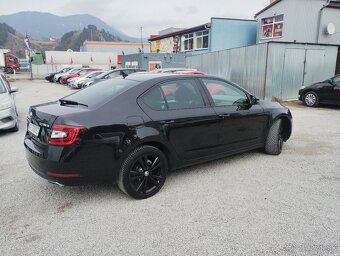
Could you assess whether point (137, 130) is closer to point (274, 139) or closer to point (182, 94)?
Answer: point (182, 94)

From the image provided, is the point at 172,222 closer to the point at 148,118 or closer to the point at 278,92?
the point at 148,118

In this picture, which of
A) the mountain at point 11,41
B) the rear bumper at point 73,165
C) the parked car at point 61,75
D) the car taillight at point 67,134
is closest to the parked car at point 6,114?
the rear bumper at point 73,165

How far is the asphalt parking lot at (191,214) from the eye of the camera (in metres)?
2.79

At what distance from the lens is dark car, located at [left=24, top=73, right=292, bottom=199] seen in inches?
128

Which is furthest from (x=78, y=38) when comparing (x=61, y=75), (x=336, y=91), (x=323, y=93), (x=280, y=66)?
(x=336, y=91)

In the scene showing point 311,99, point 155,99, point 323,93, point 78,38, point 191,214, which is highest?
point 78,38

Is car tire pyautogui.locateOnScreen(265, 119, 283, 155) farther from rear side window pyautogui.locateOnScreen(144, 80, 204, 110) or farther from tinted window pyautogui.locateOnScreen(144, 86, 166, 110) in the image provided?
tinted window pyautogui.locateOnScreen(144, 86, 166, 110)

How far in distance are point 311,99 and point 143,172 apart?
10221mm

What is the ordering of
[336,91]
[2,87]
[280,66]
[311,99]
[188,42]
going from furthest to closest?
[188,42] → [280,66] → [311,99] → [336,91] → [2,87]

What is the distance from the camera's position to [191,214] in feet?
11.0

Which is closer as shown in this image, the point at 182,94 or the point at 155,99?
the point at 155,99

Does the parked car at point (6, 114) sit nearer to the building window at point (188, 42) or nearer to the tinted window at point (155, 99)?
the tinted window at point (155, 99)

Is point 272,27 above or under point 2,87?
above

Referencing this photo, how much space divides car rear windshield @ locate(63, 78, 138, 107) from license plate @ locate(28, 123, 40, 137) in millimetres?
613
